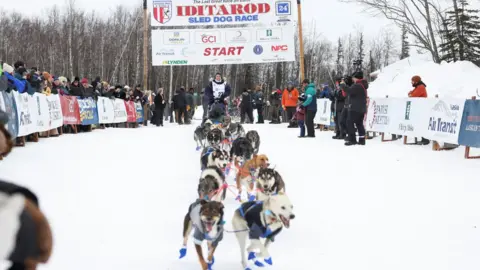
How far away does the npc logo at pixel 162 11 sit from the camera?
20.8 m

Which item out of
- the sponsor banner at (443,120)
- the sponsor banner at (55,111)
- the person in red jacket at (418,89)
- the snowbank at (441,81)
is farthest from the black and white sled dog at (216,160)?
the snowbank at (441,81)

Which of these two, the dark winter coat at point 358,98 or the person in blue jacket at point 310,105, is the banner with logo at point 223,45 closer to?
the person in blue jacket at point 310,105

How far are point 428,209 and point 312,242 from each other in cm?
159

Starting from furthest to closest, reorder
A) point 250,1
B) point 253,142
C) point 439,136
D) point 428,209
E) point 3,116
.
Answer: point 250,1 < point 439,136 < point 253,142 < point 428,209 < point 3,116

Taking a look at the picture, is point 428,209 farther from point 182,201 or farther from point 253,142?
point 253,142

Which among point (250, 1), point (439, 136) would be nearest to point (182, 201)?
point (439, 136)

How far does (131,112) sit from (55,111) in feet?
22.4

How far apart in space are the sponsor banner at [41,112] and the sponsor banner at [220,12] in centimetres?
1040

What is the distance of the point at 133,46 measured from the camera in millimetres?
49906

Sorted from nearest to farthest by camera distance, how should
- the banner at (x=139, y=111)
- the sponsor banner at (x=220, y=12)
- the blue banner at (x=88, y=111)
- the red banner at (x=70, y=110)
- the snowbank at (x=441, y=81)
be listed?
the red banner at (x=70, y=110) → the blue banner at (x=88, y=111) → the banner at (x=139, y=111) → the sponsor banner at (x=220, y=12) → the snowbank at (x=441, y=81)

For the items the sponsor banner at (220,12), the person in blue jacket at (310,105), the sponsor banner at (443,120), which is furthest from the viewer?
the sponsor banner at (220,12)

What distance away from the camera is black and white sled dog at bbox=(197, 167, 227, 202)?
4.09 m

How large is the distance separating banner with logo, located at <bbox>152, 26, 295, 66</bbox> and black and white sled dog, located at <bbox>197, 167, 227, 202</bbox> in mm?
16509

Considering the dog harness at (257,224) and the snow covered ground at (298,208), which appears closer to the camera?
the dog harness at (257,224)
